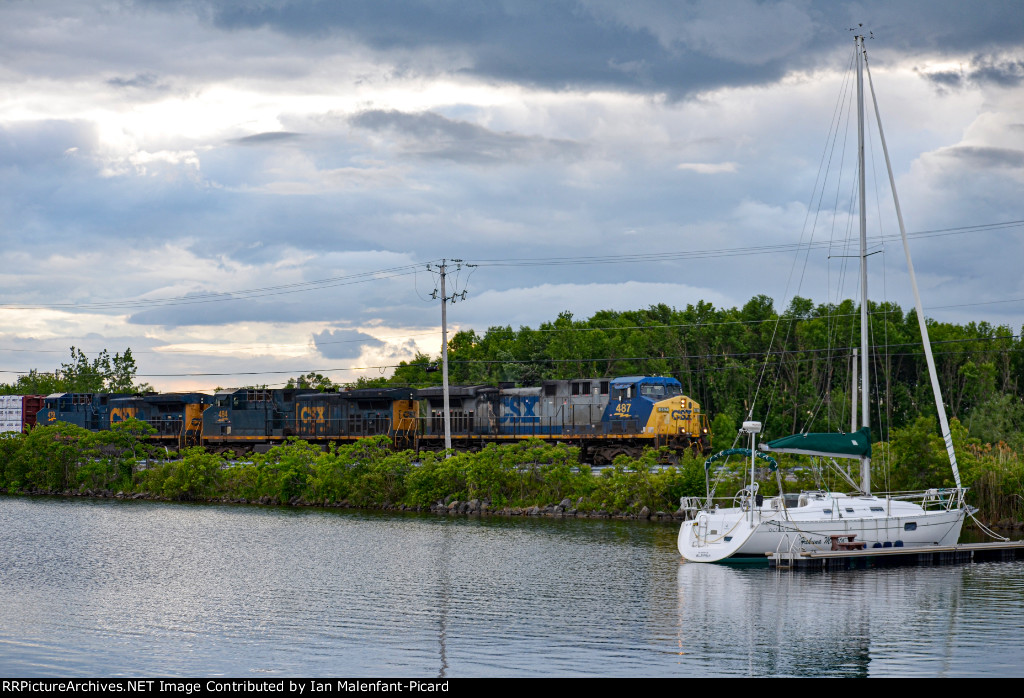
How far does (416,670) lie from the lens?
2017 cm

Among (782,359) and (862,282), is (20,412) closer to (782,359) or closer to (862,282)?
(782,359)

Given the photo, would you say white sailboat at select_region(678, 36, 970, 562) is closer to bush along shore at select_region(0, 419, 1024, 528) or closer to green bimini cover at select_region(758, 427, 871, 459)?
green bimini cover at select_region(758, 427, 871, 459)

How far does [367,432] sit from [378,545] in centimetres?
3125

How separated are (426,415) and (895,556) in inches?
1582

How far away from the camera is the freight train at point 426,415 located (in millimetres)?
59594

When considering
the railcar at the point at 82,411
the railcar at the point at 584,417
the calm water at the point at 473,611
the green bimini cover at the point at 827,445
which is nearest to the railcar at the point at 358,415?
the railcar at the point at 584,417

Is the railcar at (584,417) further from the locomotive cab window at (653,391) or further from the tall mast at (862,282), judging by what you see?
the tall mast at (862,282)

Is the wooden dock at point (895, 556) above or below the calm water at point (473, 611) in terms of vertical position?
above

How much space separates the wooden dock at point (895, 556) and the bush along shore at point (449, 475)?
6.00 m

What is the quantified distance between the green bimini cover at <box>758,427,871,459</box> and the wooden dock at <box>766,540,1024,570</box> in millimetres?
3332

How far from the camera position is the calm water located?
20.9 m

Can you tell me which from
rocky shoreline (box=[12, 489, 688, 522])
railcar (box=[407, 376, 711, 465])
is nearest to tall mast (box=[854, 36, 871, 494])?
rocky shoreline (box=[12, 489, 688, 522])

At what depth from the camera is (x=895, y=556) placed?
3331cm

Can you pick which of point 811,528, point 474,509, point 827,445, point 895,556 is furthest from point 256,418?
point 895,556
